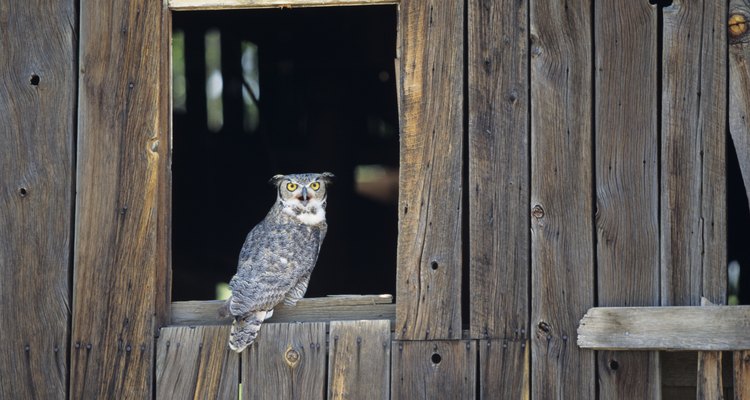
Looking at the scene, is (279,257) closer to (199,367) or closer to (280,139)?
(199,367)

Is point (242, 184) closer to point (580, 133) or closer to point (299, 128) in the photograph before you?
point (299, 128)

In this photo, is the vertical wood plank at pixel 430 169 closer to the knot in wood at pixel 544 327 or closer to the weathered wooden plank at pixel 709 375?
the knot in wood at pixel 544 327

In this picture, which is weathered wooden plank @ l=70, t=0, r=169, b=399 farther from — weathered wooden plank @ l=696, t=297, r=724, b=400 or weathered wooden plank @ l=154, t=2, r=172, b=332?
weathered wooden plank @ l=696, t=297, r=724, b=400

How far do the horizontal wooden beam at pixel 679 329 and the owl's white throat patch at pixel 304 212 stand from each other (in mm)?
1815

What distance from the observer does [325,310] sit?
17.1 feet

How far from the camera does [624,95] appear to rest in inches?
196

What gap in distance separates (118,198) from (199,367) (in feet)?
2.55

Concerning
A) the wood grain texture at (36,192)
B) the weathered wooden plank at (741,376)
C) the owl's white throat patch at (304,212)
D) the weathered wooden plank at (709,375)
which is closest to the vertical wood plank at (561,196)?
the weathered wooden plank at (709,375)

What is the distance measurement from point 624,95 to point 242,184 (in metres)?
4.68

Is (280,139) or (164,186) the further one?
(280,139)

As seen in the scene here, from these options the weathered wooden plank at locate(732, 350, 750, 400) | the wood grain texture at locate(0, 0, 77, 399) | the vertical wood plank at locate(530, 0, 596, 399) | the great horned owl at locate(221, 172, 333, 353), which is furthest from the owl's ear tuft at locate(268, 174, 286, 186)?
the weathered wooden plank at locate(732, 350, 750, 400)

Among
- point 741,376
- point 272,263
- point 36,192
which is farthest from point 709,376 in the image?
point 36,192

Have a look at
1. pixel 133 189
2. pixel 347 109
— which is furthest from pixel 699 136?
pixel 347 109

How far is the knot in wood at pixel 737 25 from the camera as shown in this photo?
4.99m
